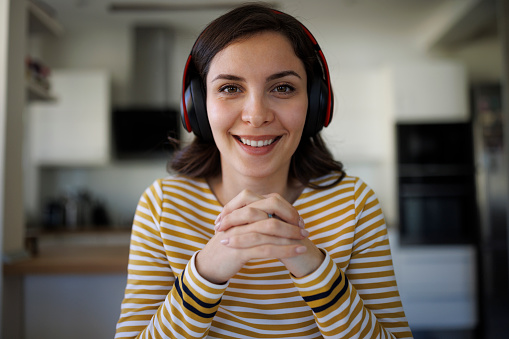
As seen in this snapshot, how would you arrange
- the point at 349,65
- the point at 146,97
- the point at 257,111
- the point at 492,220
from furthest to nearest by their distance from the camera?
the point at 349,65, the point at 146,97, the point at 492,220, the point at 257,111

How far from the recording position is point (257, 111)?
82cm

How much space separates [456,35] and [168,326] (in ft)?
14.2

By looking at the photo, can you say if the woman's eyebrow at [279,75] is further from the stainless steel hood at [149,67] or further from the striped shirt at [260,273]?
the stainless steel hood at [149,67]

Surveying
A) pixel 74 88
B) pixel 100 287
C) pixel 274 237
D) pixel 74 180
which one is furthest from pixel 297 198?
pixel 74 180

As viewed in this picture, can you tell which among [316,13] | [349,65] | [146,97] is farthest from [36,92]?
[349,65]

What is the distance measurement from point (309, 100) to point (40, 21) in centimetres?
194

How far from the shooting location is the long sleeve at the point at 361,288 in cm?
74

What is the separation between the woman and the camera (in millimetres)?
735

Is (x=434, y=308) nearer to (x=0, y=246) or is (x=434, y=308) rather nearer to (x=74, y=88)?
(x=0, y=246)

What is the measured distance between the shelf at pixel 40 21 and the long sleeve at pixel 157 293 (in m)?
1.69

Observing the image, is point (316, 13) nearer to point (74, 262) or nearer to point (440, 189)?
point (440, 189)

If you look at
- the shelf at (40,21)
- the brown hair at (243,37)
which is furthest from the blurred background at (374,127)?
the brown hair at (243,37)

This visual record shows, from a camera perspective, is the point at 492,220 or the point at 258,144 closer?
the point at 258,144

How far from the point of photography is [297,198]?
101 cm
